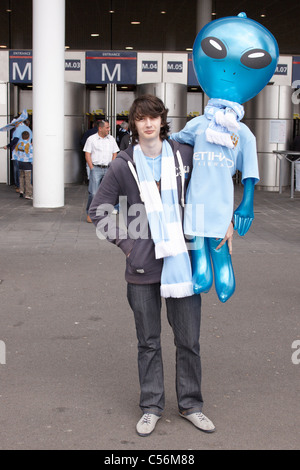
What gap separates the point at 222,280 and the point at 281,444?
949 mm

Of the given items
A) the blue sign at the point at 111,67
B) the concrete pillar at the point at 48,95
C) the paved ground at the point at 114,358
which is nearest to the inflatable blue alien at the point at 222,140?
the paved ground at the point at 114,358

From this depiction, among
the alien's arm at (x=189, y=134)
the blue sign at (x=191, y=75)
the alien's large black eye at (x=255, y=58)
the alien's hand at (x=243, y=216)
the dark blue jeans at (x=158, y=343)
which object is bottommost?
the dark blue jeans at (x=158, y=343)

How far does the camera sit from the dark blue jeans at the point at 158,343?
144 inches

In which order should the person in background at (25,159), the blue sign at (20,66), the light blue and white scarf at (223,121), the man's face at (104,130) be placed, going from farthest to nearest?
the blue sign at (20,66), the person in background at (25,159), the man's face at (104,130), the light blue and white scarf at (223,121)

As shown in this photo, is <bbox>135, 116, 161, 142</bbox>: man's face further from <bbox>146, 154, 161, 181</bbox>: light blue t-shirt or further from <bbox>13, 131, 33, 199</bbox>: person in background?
<bbox>13, 131, 33, 199</bbox>: person in background

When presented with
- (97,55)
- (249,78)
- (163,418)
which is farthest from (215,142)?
(97,55)

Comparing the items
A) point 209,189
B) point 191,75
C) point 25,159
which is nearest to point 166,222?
point 209,189

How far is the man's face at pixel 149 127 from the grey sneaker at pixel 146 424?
1557 millimetres

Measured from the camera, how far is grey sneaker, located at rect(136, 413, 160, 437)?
3594 millimetres

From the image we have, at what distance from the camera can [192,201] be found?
3.65 meters

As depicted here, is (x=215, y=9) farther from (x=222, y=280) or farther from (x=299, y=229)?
(x=222, y=280)

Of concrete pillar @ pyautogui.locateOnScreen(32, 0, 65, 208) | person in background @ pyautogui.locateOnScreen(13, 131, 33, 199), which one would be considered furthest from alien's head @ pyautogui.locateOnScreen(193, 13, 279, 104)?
person in background @ pyautogui.locateOnScreen(13, 131, 33, 199)

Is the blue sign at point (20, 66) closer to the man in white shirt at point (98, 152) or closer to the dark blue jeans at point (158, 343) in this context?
the man in white shirt at point (98, 152)

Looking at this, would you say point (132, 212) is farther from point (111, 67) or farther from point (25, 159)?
point (111, 67)
